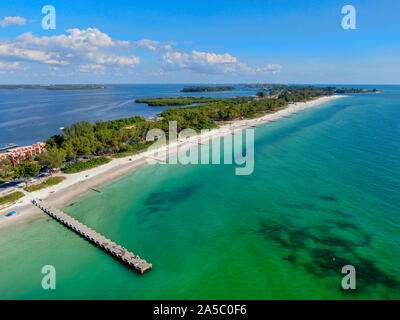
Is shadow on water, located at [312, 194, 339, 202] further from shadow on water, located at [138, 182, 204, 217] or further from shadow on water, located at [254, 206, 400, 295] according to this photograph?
shadow on water, located at [138, 182, 204, 217]

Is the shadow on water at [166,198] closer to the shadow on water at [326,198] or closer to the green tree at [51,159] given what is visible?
the green tree at [51,159]

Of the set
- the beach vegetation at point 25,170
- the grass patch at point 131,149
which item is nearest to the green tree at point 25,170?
the beach vegetation at point 25,170

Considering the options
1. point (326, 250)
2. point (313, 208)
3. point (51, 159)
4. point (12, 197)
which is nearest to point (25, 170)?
point (51, 159)

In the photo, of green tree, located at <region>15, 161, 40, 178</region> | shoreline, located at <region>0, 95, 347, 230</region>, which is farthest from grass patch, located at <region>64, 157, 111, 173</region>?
green tree, located at <region>15, 161, 40, 178</region>

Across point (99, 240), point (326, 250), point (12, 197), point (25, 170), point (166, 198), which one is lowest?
point (326, 250)

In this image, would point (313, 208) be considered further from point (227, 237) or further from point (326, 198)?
point (227, 237)
